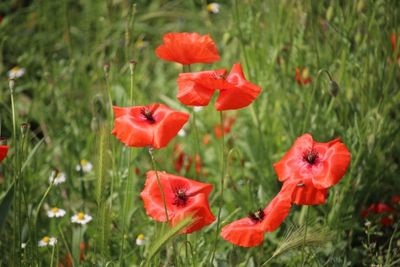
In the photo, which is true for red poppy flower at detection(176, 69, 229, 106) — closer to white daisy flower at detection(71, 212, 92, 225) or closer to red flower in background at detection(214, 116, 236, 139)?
white daisy flower at detection(71, 212, 92, 225)

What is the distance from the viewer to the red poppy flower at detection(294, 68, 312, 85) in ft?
8.21

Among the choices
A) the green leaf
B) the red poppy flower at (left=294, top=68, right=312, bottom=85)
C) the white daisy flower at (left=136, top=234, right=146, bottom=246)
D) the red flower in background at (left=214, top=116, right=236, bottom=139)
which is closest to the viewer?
the green leaf

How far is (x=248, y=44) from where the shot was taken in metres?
2.76

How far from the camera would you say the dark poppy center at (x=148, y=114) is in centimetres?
167

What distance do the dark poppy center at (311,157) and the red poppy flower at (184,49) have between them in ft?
1.15

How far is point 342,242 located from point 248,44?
37.0 inches

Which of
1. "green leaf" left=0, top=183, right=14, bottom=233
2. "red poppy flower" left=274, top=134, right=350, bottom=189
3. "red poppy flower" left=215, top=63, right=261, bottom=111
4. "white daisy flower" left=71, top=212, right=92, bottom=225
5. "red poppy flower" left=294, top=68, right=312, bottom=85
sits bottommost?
"white daisy flower" left=71, top=212, right=92, bottom=225

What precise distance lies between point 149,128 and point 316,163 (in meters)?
0.40

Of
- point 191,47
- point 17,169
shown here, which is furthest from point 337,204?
point 17,169

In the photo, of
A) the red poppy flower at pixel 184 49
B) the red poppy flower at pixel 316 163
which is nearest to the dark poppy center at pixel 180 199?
the red poppy flower at pixel 316 163

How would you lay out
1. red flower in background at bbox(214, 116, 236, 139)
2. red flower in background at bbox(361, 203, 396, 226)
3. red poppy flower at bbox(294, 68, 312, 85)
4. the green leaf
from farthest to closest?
red flower in background at bbox(214, 116, 236, 139)
red poppy flower at bbox(294, 68, 312, 85)
red flower in background at bbox(361, 203, 396, 226)
the green leaf

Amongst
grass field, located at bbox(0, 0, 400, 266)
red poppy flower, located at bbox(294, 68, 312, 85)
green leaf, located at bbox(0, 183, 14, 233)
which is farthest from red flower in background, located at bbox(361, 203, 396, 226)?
green leaf, located at bbox(0, 183, 14, 233)

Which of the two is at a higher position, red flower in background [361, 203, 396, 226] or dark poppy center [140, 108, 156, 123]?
dark poppy center [140, 108, 156, 123]

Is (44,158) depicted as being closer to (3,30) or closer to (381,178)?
(3,30)
